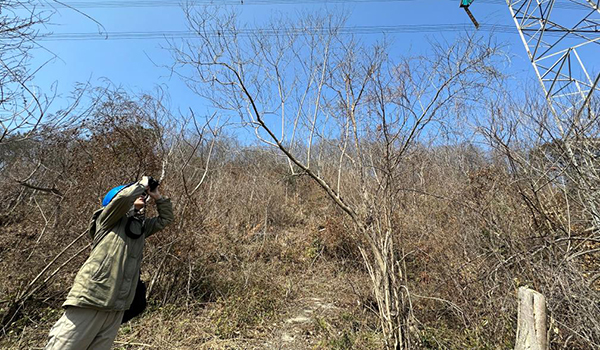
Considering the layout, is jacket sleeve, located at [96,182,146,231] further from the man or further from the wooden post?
the wooden post

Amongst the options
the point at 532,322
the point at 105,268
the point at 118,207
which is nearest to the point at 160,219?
the point at 118,207

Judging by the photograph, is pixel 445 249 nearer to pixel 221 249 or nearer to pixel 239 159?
pixel 221 249

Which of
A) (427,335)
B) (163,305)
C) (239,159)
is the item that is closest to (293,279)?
(163,305)

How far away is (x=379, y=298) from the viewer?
8.85ft

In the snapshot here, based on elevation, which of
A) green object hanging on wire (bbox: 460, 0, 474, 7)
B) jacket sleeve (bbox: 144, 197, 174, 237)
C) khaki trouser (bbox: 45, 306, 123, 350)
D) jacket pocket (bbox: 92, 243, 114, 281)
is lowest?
khaki trouser (bbox: 45, 306, 123, 350)

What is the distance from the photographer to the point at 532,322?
1.81 m

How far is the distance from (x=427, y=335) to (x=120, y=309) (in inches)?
130

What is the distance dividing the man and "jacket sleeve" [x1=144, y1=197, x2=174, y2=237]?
0.20m

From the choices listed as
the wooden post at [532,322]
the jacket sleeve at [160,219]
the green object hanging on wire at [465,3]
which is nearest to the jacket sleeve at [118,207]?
the jacket sleeve at [160,219]

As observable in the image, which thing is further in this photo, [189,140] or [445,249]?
[189,140]

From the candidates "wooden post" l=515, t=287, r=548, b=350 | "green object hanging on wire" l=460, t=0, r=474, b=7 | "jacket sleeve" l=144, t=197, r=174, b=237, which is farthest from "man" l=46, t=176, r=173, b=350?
"green object hanging on wire" l=460, t=0, r=474, b=7

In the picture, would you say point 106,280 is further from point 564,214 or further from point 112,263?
point 564,214

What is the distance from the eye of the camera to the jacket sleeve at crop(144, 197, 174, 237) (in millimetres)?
2688

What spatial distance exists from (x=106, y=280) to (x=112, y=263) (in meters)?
0.13
